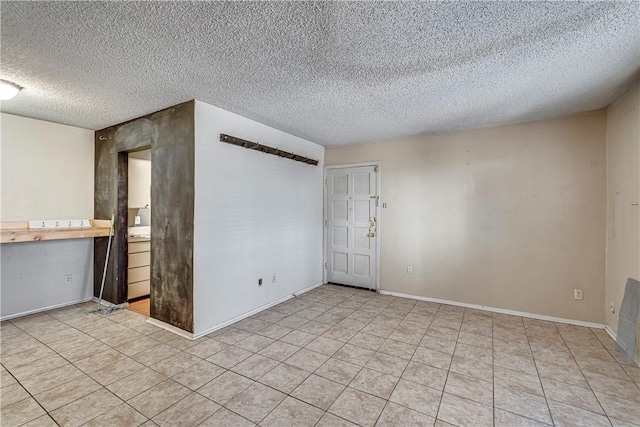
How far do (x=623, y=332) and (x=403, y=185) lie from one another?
287cm

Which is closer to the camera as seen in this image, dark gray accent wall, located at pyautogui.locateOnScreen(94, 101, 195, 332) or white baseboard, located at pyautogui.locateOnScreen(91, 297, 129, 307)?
dark gray accent wall, located at pyautogui.locateOnScreen(94, 101, 195, 332)

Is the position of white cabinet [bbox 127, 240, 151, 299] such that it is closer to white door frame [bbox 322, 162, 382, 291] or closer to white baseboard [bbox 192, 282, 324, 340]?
white baseboard [bbox 192, 282, 324, 340]

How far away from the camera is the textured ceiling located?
164 centimetres

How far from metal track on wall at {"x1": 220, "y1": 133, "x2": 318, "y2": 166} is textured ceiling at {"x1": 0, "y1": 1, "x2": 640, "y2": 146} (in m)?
0.35

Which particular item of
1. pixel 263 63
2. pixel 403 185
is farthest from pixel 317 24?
pixel 403 185

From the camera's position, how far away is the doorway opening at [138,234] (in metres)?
4.12

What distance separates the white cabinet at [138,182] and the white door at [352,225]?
10.5 feet

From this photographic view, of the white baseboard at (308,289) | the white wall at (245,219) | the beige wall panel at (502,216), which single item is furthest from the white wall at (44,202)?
the beige wall panel at (502,216)

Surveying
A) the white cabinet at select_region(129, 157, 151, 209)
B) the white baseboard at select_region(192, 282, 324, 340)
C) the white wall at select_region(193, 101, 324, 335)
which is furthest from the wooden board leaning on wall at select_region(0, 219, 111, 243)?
the white baseboard at select_region(192, 282, 324, 340)

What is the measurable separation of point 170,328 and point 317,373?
1.85m

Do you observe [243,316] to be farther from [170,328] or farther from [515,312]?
[515,312]

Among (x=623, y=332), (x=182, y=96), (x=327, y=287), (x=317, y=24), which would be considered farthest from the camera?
(x=327, y=287)

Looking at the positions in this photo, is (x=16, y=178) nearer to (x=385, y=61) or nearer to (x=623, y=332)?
(x=385, y=61)

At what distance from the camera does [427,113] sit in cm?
333
